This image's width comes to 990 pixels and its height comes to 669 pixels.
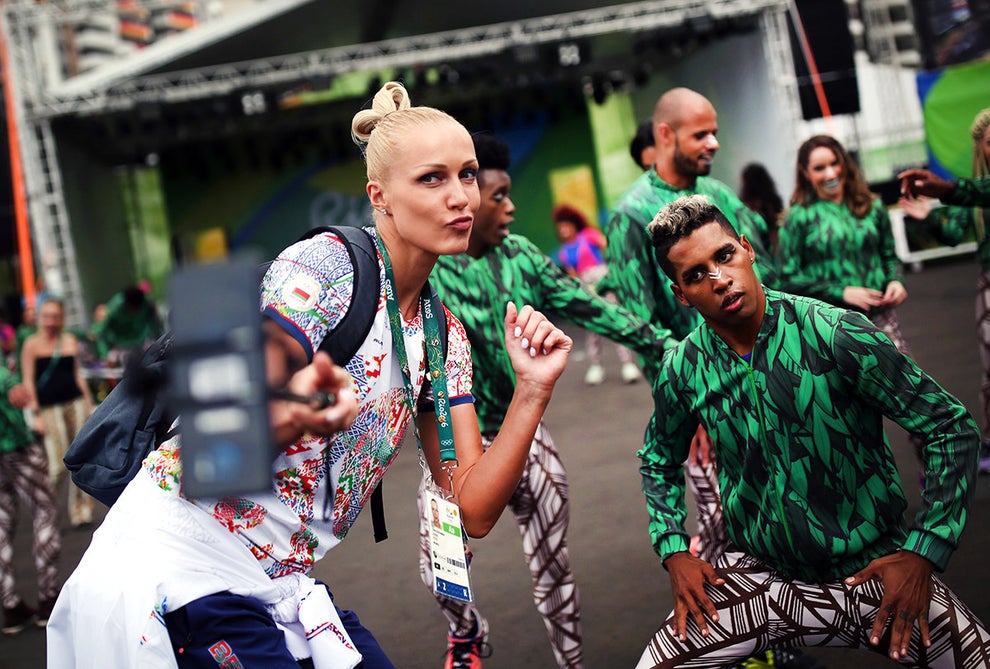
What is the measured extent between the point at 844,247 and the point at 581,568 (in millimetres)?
2104

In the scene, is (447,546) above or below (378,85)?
below

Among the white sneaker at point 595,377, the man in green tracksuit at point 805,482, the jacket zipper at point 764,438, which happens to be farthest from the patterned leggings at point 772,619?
the white sneaker at point 595,377

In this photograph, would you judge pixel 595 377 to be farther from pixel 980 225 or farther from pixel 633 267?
pixel 633 267

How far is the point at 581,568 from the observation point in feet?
16.8

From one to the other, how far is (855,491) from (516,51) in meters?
13.0

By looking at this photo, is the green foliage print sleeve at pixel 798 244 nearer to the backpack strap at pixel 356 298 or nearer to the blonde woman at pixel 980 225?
the blonde woman at pixel 980 225

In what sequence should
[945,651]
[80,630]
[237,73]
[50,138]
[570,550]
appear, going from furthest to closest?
[237,73] < [50,138] < [570,550] < [945,651] < [80,630]

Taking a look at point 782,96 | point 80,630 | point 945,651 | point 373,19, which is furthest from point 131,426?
point 373,19

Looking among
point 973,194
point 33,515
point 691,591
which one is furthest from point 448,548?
point 33,515

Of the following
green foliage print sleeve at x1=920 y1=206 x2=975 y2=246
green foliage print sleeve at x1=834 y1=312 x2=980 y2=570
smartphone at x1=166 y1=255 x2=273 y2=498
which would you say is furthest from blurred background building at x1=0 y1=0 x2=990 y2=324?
smartphone at x1=166 y1=255 x2=273 y2=498

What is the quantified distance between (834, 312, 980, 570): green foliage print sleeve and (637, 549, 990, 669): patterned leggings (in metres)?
0.14

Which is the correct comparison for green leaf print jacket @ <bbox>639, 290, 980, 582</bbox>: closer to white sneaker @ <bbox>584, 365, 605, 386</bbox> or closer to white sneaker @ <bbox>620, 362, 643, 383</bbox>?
white sneaker @ <bbox>620, 362, 643, 383</bbox>

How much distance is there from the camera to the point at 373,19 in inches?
681

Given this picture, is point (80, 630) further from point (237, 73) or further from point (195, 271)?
point (237, 73)
